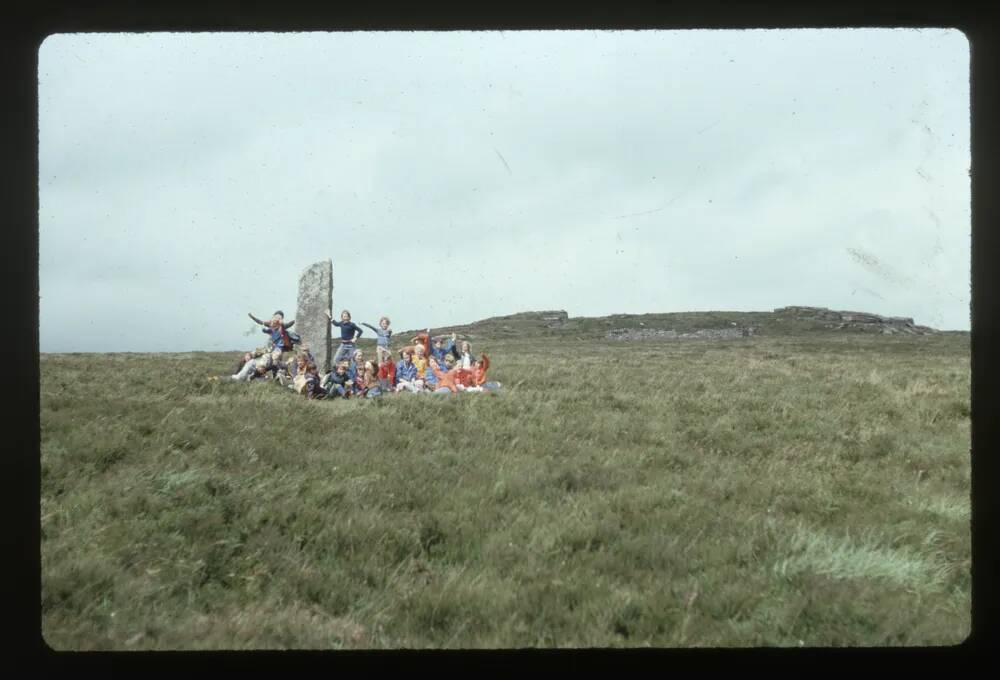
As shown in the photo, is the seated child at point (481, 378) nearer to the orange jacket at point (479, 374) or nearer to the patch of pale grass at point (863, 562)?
the orange jacket at point (479, 374)

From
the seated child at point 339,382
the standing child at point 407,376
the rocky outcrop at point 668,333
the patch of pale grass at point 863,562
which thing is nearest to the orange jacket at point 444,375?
the standing child at point 407,376

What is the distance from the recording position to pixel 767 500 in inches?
227

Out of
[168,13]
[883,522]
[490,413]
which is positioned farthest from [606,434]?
[168,13]

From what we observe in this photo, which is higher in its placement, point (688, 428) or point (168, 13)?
point (168, 13)

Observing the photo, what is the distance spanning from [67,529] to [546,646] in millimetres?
4049

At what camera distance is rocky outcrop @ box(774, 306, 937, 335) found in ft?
121

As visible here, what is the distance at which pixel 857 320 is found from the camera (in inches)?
1807

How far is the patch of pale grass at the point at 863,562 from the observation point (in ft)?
14.0

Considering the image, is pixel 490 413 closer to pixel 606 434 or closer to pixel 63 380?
pixel 606 434

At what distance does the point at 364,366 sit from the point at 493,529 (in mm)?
7917

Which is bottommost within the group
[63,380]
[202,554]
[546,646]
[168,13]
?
[546,646]

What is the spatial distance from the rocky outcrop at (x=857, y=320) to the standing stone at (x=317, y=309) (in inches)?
1155

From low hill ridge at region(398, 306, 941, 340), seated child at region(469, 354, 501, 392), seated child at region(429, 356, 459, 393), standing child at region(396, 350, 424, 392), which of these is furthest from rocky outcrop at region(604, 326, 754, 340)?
standing child at region(396, 350, 424, 392)

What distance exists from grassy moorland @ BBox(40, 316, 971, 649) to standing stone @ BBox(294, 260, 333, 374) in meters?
3.79
